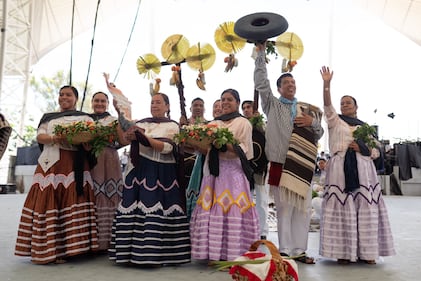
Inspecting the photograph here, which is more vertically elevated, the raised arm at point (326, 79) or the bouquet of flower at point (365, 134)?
the raised arm at point (326, 79)

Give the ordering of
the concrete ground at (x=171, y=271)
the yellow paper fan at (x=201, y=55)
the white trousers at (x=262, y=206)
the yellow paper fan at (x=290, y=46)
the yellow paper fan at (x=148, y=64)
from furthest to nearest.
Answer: the white trousers at (x=262, y=206) → the yellow paper fan at (x=148, y=64) → the yellow paper fan at (x=201, y=55) → the yellow paper fan at (x=290, y=46) → the concrete ground at (x=171, y=271)

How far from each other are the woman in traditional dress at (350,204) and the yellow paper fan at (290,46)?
1.51ft

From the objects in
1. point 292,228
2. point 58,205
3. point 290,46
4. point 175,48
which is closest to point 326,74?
point 290,46

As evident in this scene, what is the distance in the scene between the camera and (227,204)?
11.3ft

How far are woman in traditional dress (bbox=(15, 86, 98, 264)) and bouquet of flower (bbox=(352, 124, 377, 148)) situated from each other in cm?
232

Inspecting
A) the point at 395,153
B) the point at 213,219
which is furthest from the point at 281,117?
the point at 395,153

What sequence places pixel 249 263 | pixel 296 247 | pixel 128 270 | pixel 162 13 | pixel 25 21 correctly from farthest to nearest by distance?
pixel 162 13 → pixel 25 21 → pixel 296 247 → pixel 128 270 → pixel 249 263

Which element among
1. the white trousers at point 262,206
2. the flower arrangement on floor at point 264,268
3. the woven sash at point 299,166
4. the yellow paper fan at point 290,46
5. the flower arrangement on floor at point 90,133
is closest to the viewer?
the flower arrangement on floor at point 264,268

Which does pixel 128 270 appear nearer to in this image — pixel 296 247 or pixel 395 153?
pixel 296 247

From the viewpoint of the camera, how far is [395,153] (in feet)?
45.1

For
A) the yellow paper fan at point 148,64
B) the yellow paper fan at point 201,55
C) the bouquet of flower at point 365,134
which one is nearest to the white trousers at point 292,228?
the bouquet of flower at point 365,134

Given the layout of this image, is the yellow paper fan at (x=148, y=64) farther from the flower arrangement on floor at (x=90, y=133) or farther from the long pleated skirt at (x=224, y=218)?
the long pleated skirt at (x=224, y=218)

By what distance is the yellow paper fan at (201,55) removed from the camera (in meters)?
4.23

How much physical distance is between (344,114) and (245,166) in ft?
3.78
